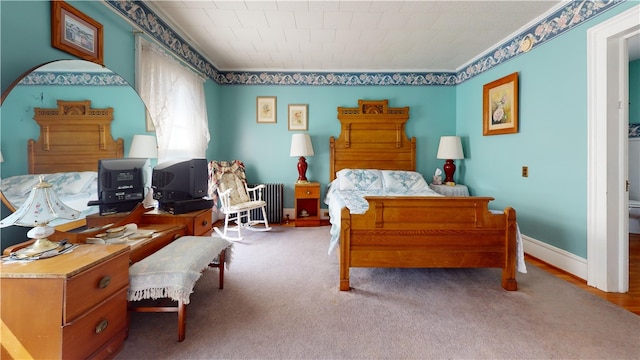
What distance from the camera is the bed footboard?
2129 mm

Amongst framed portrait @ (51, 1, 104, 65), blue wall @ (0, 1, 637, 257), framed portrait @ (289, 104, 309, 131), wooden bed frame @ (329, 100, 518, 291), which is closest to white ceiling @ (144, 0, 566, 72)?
blue wall @ (0, 1, 637, 257)

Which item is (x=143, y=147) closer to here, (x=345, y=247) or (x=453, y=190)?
(x=345, y=247)

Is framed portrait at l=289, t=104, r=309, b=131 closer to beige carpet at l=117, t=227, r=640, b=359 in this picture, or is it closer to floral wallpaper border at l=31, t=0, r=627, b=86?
floral wallpaper border at l=31, t=0, r=627, b=86

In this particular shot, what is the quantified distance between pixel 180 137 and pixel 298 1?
6.73ft

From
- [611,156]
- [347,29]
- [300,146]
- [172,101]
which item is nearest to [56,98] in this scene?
[172,101]

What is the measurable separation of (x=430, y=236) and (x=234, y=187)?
2.88 m

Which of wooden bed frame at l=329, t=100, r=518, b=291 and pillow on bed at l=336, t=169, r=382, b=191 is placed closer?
wooden bed frame at l=329, t=100, r=518, b=291

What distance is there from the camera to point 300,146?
4094 millimetres

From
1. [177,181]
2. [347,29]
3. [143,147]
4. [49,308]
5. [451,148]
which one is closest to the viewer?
[49,308]

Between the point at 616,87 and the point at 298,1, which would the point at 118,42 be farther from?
the point at 616,87

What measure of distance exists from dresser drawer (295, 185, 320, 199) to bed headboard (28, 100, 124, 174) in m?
2.49

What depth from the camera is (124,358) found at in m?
1.41

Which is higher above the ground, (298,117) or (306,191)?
(298,117)

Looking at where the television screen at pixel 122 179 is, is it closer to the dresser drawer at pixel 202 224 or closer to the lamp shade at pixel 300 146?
Answer: the dresser drawer at pixel 202 224
